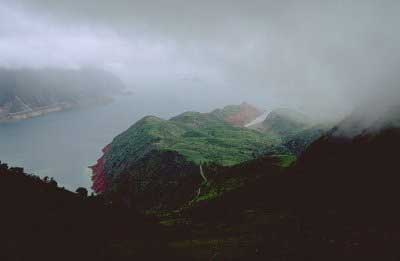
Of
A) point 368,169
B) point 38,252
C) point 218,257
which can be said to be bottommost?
point 218,257

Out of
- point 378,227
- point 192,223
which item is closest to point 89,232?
point 192,223

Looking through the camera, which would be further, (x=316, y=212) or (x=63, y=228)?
(x=316, y=212)

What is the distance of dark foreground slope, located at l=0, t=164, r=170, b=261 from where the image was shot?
68.8 meters

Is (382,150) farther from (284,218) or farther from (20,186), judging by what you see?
(20,186)

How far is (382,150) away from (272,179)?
2004 inches

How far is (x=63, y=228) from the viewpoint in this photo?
81125mm

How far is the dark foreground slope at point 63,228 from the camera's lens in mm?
68812

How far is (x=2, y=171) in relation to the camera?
3866 inches

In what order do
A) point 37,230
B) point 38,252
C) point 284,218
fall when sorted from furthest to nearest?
1. point 284,218
2. point 37,230
3. point 38,252

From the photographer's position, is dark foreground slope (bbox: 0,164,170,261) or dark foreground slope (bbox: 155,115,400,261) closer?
dark foreground slope (bbox: 0,164,170,261)

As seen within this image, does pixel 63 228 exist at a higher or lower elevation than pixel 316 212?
higher

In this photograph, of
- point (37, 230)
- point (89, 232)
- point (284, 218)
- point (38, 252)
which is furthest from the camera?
point (284, 218)

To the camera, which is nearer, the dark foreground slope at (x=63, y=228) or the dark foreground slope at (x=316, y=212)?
the dark foreground slope at (x=63, y=228)

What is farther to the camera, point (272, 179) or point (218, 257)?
point (272, 179)
